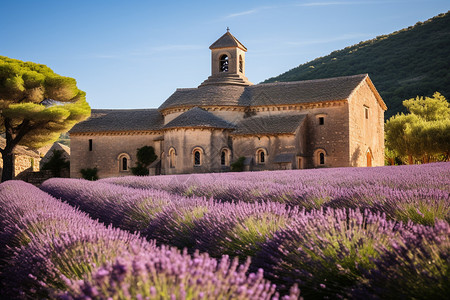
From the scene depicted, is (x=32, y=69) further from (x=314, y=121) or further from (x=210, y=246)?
(x=210, y=246)

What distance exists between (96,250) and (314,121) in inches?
1122

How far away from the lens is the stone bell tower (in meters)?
35.3

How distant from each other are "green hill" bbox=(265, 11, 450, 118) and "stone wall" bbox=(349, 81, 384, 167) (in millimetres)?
22751

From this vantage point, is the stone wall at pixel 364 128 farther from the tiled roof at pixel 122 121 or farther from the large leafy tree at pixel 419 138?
the tiled roof at pixel 122 121

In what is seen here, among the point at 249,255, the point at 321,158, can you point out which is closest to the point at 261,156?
the point at 321,158

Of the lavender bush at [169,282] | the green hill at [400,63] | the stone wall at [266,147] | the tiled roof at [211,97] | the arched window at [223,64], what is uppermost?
the green hill at [400,63]

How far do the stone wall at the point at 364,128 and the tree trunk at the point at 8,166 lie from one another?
894 inches

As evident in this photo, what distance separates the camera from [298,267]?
2869mm

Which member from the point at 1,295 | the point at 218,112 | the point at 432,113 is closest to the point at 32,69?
the point at 218,112

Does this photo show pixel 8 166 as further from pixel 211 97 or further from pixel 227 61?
pixel 227 61

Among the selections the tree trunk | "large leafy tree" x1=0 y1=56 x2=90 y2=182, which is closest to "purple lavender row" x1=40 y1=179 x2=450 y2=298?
"large leafy tree" x1=0 y1=56 x2=90 y2=182

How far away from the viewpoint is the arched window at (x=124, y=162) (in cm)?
3409

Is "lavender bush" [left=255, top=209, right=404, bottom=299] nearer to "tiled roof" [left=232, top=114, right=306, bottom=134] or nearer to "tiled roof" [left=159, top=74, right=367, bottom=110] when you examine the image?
"tiled roof" [left=232, top=114, right=306, bottom=134]

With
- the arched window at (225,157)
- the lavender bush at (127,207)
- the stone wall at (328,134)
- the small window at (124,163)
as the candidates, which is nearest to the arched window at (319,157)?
the stone wall at (328,134)
